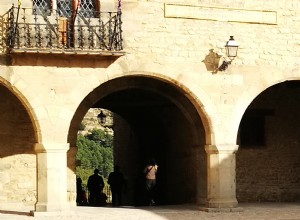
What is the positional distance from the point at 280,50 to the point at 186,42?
6.39 feet

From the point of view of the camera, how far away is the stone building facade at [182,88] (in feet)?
44.8

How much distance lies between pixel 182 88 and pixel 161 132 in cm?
509

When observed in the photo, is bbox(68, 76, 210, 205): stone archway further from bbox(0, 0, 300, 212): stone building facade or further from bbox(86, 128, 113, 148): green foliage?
bbox(86, 128, 113, 148): green foliage

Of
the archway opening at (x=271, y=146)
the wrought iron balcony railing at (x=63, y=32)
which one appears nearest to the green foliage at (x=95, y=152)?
the archway opening at (x=271, y=146)

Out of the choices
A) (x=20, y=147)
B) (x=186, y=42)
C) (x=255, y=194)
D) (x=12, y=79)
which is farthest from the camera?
(x=255, y=194)

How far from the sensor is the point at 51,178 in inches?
536

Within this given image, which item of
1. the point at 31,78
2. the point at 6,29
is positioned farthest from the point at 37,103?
the point at 6,29

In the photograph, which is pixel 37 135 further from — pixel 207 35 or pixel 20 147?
pixel 207 35

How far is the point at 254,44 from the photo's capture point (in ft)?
49.4

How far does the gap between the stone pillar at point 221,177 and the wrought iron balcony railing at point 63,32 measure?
2.75 meters

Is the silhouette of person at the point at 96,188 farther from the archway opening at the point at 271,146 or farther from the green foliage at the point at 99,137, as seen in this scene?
the green foliage at the point at 99,137

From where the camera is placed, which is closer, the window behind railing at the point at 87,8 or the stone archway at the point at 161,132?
the window behind railing at the point at 87,8

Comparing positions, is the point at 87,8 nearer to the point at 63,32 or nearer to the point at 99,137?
the point at 63,32

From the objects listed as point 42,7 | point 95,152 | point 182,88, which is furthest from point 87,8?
point 95,152
